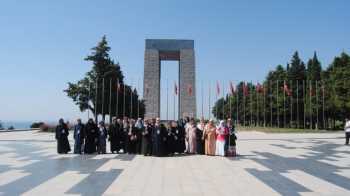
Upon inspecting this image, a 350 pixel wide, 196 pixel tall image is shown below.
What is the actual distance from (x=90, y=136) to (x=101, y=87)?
116ft

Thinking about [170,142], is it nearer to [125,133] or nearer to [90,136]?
[125,133]

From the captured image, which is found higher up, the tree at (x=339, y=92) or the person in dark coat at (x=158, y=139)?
the tree at (x=339, y=92)

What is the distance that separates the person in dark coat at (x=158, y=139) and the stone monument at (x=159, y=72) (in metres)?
37.6

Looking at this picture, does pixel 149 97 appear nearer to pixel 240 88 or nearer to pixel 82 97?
pixel 82 97

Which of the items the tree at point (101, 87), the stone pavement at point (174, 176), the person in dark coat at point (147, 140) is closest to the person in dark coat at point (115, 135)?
the person in dark coat at point (147, 140)

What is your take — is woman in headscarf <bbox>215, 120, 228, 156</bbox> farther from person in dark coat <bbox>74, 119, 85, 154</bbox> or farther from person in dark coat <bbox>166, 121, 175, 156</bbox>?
person in dark coat <bbox>74, 119, 85, 154</bbox>

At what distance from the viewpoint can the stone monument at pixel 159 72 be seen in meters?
53.9

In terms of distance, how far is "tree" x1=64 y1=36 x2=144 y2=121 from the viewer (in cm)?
4975

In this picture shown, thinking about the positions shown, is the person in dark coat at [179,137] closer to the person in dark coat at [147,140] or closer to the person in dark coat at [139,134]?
the person in dark coat at [147,140]

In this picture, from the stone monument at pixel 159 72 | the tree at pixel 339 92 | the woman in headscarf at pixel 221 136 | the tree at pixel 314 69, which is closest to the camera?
the woman in headscarf at pixel 221 136

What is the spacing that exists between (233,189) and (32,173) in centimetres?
569

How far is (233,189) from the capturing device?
8.45 meters

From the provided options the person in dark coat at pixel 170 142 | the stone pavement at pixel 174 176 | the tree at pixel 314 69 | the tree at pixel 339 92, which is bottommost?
the stone pavement at pixel 174 176

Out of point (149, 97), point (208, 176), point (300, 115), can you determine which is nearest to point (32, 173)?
point (208, 176)
